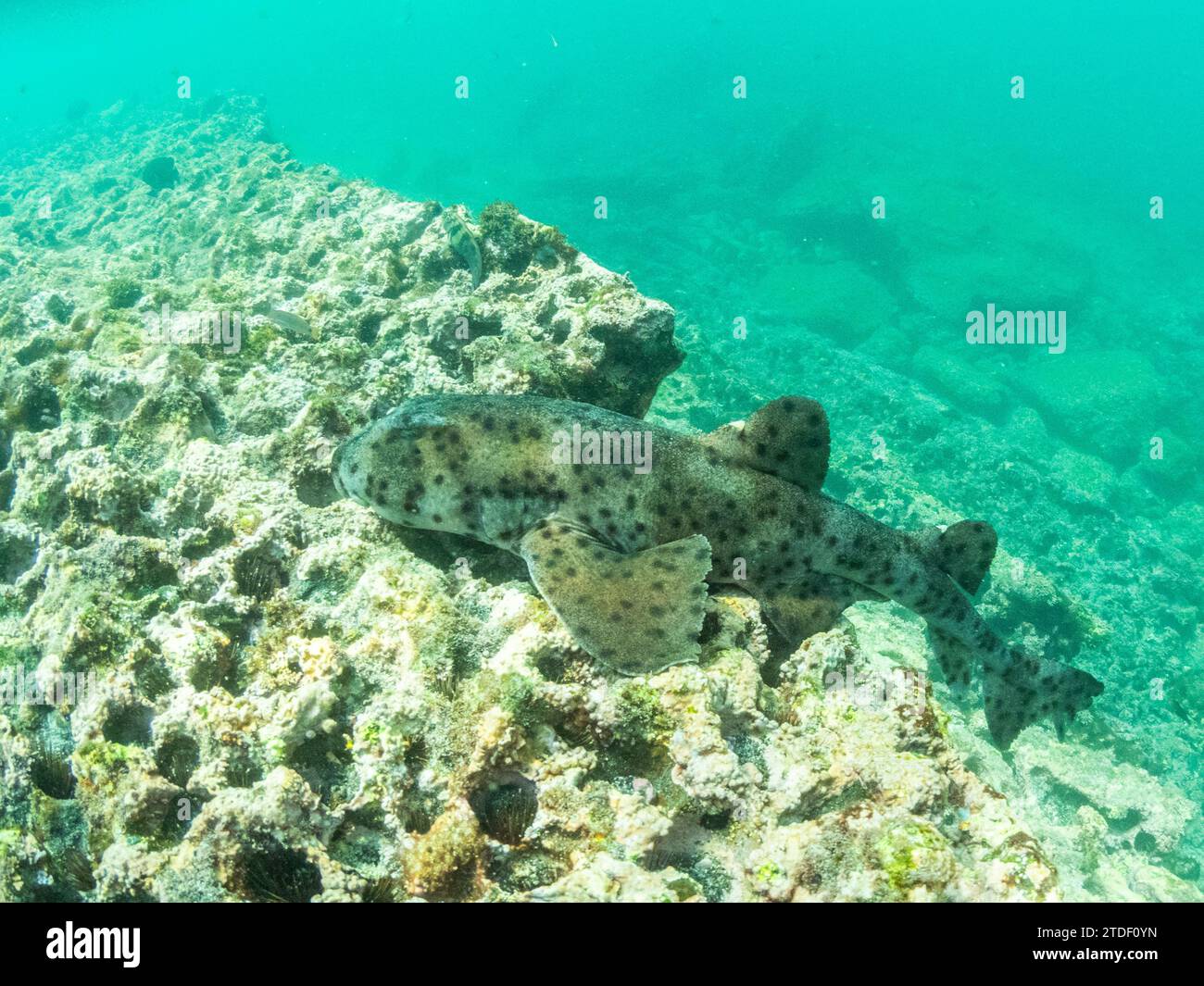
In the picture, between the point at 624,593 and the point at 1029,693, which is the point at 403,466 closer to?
the point at 624,593

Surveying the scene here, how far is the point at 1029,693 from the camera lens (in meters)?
6.05

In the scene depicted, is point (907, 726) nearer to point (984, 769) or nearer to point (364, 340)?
point (364, 340)

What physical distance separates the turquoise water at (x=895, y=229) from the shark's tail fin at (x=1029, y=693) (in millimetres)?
7880

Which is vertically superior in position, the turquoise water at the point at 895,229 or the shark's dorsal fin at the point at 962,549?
the turquoise water at the point at 895,229

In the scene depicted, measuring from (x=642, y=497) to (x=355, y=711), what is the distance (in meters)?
2.34

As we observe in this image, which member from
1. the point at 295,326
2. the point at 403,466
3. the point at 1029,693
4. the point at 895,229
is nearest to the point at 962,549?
the point at 1029,693

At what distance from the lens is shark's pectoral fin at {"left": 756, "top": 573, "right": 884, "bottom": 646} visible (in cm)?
462

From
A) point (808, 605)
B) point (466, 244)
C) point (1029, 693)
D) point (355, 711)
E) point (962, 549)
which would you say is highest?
point (466, 244)

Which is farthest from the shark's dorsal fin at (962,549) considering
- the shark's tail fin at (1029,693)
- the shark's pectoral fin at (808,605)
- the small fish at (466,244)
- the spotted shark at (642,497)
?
the small fish at (466,244)

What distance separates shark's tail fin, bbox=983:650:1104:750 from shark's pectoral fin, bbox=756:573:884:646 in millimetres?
2110

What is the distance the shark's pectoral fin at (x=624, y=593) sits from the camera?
365 cm

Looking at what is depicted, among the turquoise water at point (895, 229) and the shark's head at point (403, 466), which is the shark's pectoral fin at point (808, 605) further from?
the turquoise water at point (895, 229)

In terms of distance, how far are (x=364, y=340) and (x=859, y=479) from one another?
14.0 meters
